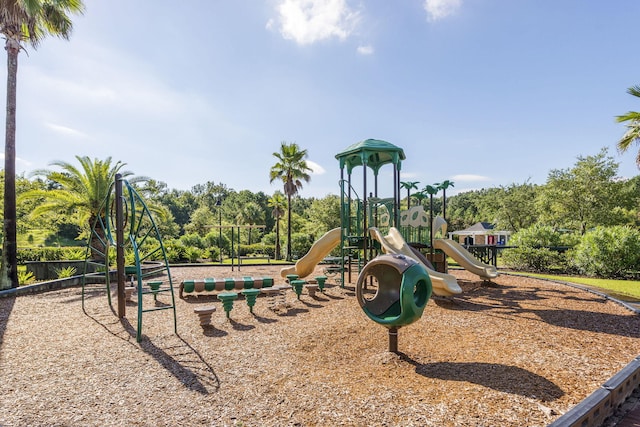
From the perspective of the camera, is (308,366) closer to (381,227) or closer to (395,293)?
(395,293)

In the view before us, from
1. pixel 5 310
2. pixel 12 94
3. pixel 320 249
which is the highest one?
pixel 12 94

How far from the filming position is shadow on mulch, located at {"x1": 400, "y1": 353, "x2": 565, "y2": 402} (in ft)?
12.3

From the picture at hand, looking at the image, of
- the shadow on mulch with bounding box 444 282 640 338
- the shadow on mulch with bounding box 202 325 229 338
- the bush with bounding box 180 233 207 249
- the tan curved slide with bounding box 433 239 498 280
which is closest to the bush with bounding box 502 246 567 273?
the tan curved slide with bounding box 433 239 498 280

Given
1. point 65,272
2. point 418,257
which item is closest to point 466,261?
point 418,257

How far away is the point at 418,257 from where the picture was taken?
9625mm

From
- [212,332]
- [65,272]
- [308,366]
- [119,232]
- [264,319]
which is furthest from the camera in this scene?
[65,272]

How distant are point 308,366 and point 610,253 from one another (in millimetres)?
14655

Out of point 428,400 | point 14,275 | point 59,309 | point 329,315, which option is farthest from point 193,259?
point 428,400

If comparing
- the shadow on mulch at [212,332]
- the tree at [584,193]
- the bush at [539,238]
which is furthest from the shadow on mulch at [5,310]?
the tree at [584,193]

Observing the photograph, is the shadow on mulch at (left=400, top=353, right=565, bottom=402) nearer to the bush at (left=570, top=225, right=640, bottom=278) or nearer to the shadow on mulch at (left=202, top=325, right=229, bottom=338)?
the shadow on mulch at (left=202, top=325, right=229, bottom=338)

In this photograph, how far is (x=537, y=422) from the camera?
313 centimetres

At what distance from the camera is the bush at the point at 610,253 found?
1320 centimetres

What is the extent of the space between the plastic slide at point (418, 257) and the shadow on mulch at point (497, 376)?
2461 mm

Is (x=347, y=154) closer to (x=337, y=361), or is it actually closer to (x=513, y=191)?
(x=337, y=361)
